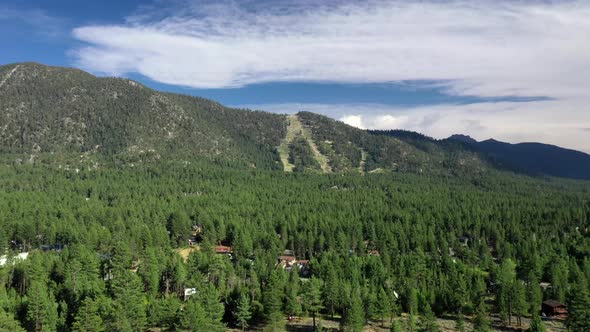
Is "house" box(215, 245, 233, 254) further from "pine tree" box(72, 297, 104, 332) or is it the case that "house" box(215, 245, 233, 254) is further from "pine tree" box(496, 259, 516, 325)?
"pine tree" box(496, 259, 516, 325)

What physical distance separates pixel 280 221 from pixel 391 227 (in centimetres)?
3454

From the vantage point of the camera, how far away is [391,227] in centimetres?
13075

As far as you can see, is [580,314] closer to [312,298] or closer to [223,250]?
[312,298]

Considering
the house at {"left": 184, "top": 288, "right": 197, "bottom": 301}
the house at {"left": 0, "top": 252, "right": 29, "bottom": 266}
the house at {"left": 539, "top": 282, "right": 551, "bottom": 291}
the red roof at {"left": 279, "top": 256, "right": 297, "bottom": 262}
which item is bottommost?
the house at {"left": 539, "top": 282, "right": 551, "bottom": 291}

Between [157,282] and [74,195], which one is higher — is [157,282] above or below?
below

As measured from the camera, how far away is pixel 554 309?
246 feet

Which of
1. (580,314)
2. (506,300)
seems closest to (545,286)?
(506,300)

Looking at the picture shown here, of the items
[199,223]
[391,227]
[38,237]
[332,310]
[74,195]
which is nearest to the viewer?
[332,310]

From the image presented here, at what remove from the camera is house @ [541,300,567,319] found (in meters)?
74.6

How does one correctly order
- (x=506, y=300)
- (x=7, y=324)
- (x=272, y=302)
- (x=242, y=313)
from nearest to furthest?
(x=7, y=324), (x=242, y=313), (x=272, y=302), (x=506, y=300)

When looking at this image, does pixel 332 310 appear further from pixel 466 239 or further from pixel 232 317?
pixel 466 239

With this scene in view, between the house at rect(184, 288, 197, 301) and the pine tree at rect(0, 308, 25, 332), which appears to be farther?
the house at rect(184, 288, 197, 301)

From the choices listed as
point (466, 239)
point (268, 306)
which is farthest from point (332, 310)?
point (466, 239)

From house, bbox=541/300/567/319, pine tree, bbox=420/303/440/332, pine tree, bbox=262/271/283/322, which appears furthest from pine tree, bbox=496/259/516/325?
pine tree, bbox=262/271/283/322
